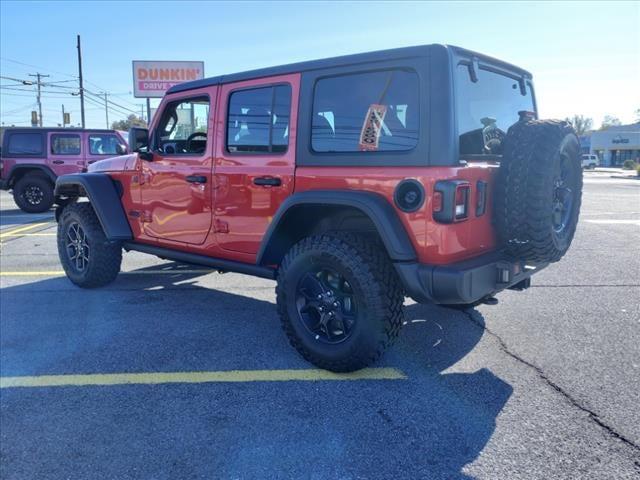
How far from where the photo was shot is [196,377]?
11.0 ft

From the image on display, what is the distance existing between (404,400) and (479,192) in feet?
4.29

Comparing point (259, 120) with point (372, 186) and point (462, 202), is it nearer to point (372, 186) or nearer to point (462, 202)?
point (372, 186)

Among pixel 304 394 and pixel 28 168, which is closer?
pixel 304 394

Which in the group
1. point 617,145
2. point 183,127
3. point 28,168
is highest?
point 617,145

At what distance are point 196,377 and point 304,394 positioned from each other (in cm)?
76

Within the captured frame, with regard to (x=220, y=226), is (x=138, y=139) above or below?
above

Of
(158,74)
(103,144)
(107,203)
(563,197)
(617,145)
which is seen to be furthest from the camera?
(617,145)

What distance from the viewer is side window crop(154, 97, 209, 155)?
14.3ft

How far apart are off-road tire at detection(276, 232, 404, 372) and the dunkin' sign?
3155 centimetres

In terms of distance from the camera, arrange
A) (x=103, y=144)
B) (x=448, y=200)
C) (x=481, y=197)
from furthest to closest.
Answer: (x=103, y=144) → (x=481, y=197) → (x=448, y=200)

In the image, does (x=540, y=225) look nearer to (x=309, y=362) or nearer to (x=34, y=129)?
(x=309, y=362)

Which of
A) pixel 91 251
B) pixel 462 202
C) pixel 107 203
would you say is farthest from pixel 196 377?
pixel 91 251

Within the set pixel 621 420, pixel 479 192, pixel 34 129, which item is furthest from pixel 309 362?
pixel 34 129

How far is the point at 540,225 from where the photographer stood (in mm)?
2982
